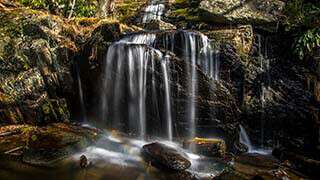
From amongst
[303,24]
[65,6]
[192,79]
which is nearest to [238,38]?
[192,79]

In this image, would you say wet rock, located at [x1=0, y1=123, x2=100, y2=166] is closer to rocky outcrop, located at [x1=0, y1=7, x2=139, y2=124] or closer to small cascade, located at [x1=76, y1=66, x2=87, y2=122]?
rocky outcrop, located at [x1=0, y1=7, x2=139, y2=124]

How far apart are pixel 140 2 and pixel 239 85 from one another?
8.92 m

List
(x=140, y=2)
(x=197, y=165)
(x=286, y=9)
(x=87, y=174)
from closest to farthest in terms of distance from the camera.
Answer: (x=87, y=174)
(x=197, y=165)
(x=286, y=9)
(x=140, y=2)

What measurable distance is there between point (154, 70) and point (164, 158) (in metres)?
3.14

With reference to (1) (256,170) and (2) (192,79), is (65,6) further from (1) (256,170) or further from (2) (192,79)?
(1) (256,170)

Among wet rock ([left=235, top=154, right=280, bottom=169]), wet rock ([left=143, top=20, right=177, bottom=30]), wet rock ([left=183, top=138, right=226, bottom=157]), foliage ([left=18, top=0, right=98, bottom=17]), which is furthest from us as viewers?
wet rock ([left=143, top=20, right=177, bottom=30])

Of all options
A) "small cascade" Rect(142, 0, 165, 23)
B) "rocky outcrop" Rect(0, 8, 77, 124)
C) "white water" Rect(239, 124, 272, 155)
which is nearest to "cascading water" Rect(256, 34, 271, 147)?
"white water" Rect(239, 124, 272, 155)

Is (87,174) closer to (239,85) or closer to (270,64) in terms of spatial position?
(239,85)

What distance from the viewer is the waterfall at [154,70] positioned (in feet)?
32.2

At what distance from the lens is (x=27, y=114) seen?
9.53 metres

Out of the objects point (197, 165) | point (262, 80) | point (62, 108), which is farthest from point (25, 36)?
point (262, 80)

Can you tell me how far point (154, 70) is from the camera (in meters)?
9.85

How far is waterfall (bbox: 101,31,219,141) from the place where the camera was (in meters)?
9.83

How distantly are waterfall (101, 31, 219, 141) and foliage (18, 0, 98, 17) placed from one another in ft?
15.9
